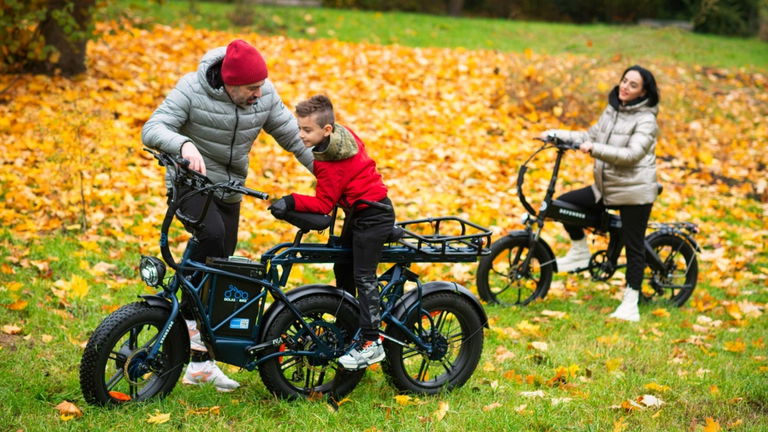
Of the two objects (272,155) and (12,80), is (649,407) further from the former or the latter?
(12,80)

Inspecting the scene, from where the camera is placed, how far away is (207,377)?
4113mm

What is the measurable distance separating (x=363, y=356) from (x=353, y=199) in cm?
80

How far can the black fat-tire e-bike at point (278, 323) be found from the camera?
3.60 meters

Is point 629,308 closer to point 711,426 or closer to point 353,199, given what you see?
point 711,426

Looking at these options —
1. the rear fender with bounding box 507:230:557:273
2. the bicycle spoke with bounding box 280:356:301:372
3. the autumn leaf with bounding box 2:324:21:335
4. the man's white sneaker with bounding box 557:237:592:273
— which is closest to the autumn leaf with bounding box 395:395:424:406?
the bicycle spoke with bounding box 280:356:301:372

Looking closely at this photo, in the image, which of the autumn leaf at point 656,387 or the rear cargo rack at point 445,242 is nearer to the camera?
the rear cargo rack at point 445,242

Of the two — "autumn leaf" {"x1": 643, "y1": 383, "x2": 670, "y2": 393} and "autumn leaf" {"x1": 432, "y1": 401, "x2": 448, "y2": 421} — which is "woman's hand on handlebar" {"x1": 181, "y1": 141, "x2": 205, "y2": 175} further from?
"autumn leaf" {"x1": 643, "y1": 383, "x2": 670, "y2": 393}

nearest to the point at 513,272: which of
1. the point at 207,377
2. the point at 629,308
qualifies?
the point at 629,308

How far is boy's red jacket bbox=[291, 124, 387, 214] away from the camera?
11.9ft

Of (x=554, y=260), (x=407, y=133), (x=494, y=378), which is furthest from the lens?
(x=407, y=133)

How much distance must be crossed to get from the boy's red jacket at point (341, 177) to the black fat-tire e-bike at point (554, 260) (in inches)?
88.5

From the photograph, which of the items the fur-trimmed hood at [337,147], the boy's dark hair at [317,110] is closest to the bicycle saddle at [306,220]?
the fur-trimmed hood at [337,147]

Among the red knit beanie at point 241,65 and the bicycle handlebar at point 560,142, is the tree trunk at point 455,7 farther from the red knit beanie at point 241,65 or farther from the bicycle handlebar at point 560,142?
the red knit beanie at point 241,65

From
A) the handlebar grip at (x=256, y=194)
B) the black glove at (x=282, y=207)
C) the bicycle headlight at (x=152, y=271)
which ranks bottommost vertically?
the bicycle headlight at (x=152, y=271)
